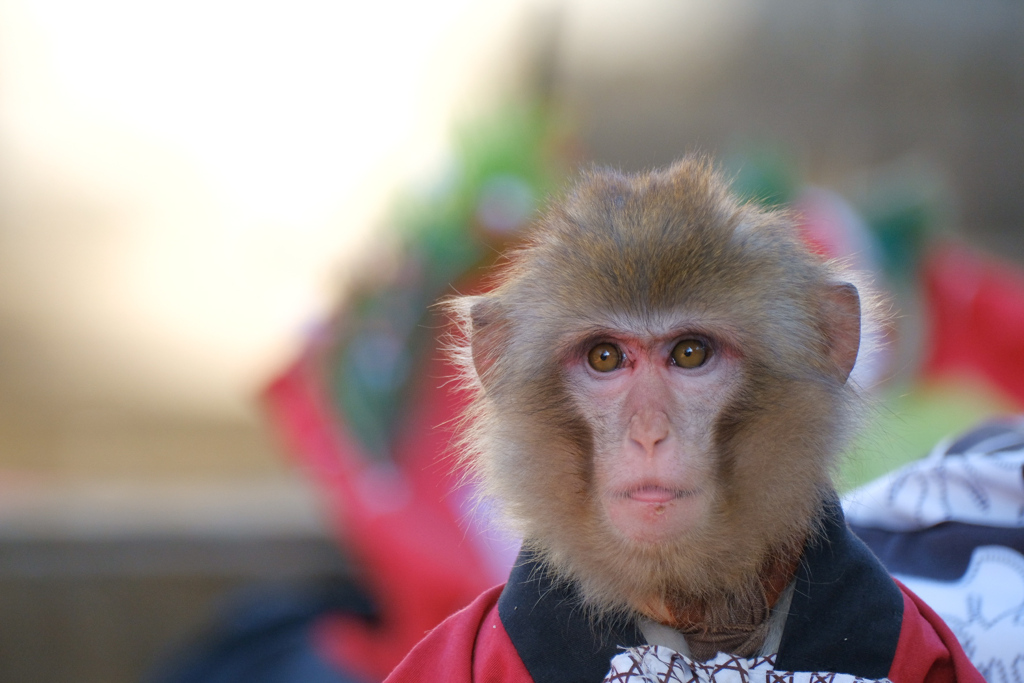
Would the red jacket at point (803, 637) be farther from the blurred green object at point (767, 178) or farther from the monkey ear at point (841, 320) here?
the blurred green object at point (767, 178)

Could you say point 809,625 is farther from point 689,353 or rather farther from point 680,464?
point 689,353

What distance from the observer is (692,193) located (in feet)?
4.74

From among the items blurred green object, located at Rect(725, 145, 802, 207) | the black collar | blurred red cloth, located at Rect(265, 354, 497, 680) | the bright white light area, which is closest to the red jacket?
the black collar

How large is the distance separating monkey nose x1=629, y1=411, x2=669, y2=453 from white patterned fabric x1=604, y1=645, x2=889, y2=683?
0.27 metres

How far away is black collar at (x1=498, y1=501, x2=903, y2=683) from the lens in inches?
49.6

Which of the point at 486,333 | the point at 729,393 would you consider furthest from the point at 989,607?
the point at 486,333

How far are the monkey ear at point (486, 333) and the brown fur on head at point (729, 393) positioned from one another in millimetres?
59

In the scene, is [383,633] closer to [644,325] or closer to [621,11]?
[644,325]

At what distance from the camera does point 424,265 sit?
340 cm

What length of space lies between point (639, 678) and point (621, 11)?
15.3 feet

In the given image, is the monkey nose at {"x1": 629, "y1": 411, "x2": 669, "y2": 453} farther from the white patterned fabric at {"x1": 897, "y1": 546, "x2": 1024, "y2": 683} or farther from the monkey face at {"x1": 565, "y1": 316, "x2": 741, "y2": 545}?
the white patterned fabric at {"x1": 897, "y1": 546, "x2": 1024, "y2": 683}

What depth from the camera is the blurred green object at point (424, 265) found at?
3344mm

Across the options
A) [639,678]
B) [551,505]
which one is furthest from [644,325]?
[639,678]

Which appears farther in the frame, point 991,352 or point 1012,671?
point 991,352
